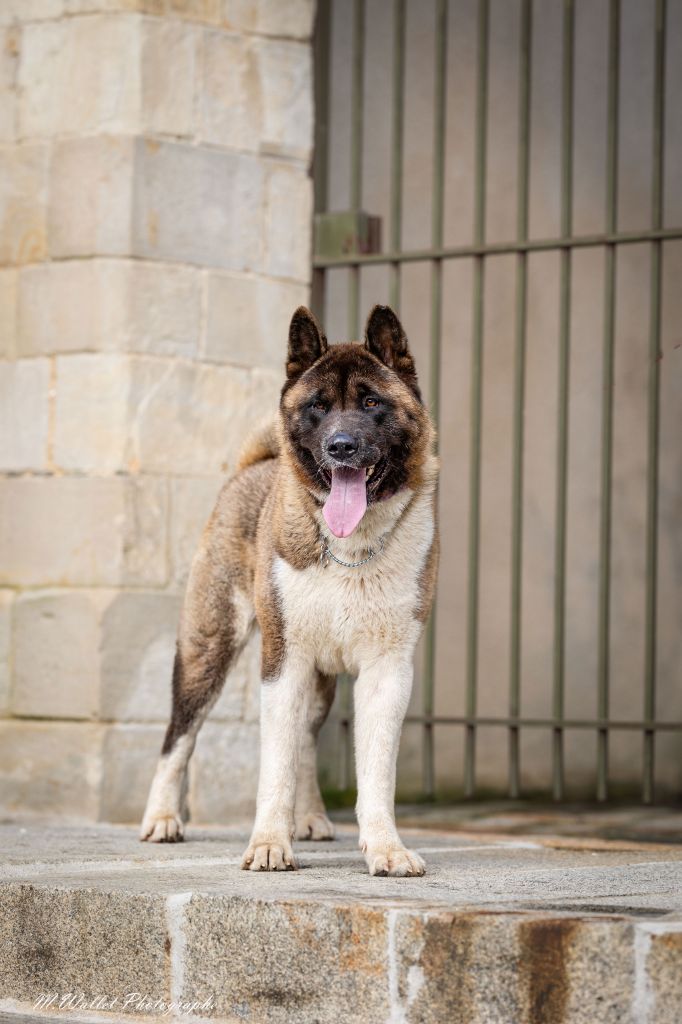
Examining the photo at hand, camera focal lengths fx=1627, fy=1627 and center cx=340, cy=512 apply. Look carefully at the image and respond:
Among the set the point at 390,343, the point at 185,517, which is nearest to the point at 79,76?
the point at 185,517

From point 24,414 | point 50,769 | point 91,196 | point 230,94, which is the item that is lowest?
point 50,769

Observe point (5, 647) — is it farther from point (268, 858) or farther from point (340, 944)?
point (340, 944)

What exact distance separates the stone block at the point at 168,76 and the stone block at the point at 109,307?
0.57 m

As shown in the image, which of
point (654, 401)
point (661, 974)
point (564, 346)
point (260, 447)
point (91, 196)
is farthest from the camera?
point (564, 346)

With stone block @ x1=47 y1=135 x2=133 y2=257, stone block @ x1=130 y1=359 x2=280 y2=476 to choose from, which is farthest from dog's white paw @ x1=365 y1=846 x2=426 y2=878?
stone block @ x1=47 y1=135 x2=133 y2=257

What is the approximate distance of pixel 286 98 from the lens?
6699 millimetres

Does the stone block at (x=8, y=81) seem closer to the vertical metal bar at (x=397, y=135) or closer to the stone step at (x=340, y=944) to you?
the vertical metal bar at (x=397, y=135)

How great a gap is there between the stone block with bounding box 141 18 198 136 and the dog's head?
225 cm

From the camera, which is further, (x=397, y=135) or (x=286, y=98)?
(x=397, y=135)

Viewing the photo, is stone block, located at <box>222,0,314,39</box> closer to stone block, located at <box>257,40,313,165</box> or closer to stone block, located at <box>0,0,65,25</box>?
stone block, located at <box>257,40,313,165</box>

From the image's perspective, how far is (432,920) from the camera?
3.32 meters

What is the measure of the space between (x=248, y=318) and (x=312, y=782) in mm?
2151

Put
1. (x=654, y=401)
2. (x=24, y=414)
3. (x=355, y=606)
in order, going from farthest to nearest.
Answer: (x=654, y=401) < (x=24, y=414) < (x=355, y=606)

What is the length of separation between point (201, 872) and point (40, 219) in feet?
10.7
